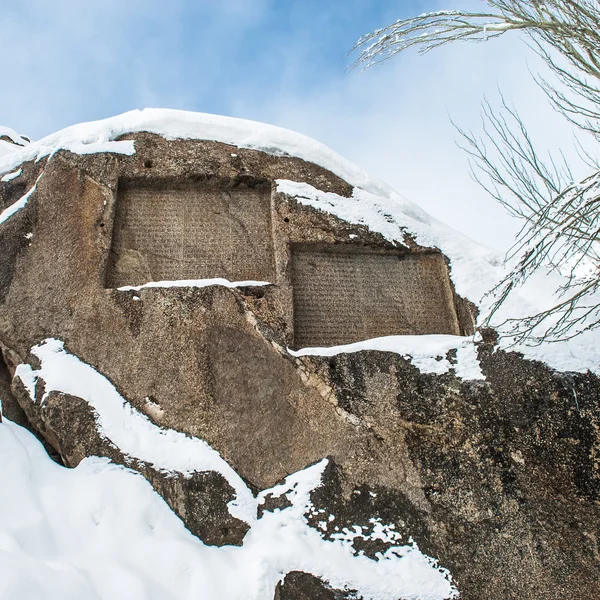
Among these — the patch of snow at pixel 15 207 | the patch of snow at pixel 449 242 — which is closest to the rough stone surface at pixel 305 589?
the patch of snow at pixel 449 242

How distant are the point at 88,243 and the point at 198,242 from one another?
2.99ft

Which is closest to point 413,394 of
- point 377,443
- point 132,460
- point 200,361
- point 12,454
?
point 377,443

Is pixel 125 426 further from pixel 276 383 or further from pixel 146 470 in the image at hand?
pixel 276 383

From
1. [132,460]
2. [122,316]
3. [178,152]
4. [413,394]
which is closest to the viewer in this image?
[132,460]

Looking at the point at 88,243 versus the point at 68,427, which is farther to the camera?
the point at 88,243

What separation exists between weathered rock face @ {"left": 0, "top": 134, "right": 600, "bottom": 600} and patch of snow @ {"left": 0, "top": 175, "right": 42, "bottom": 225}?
9 centimetres

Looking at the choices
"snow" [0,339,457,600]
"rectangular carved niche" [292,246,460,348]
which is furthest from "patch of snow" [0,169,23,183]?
"rectangular carved niche" [292,246,460,348]

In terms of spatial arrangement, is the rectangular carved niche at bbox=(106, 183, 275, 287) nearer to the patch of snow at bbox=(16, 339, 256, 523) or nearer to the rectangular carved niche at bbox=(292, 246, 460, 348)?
the rectangular carved niche at bbox=(292, 246, 460, 348)

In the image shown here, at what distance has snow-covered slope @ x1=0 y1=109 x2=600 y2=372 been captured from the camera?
5.04m

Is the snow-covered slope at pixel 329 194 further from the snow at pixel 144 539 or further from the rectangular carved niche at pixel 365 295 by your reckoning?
the snow at pixel 144 539

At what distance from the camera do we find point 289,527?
11.4 feet

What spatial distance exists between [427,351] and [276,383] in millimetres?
1168

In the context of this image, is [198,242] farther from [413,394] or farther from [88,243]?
[413,394]

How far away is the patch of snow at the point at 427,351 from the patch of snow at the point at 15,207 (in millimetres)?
2730
